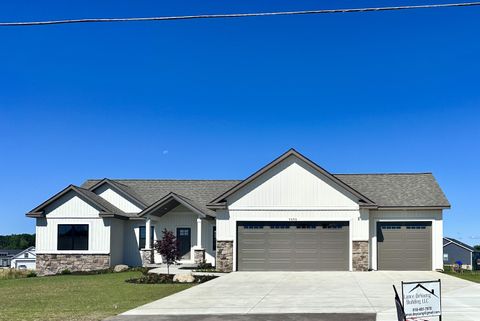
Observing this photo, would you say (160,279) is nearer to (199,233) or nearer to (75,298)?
(75,298)

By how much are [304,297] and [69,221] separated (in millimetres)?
19750

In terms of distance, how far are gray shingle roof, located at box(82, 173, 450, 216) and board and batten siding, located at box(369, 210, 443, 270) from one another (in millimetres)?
461

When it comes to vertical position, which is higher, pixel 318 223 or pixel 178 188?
pixel 178 188

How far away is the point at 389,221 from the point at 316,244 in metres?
4.06

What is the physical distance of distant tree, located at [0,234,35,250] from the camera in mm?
132012

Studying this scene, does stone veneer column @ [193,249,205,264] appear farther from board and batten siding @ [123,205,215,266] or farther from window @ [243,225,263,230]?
window @ [243,225,263,230]

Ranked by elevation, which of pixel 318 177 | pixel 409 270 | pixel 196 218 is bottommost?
pixel 409 270

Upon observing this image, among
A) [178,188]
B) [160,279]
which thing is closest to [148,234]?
[178,188]

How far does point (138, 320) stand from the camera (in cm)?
1347

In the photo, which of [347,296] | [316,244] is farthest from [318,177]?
[347,296]

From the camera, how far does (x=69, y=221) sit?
1324 inches

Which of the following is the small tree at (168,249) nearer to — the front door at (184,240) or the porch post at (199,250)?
the porch post at (199,250)

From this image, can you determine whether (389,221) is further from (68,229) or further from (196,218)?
(68,229)

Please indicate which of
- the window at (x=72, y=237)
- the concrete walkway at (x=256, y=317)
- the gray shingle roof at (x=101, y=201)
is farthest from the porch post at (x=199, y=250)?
the concrete walkway at (x=256, y=317)
